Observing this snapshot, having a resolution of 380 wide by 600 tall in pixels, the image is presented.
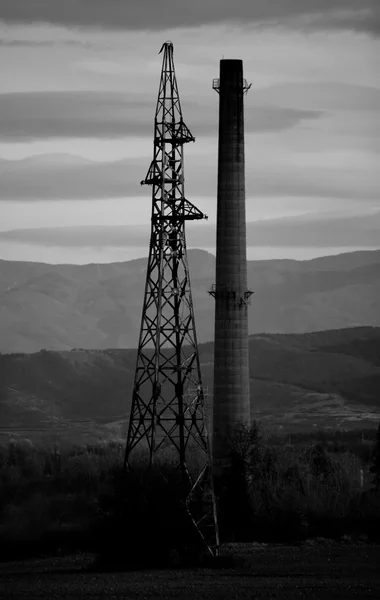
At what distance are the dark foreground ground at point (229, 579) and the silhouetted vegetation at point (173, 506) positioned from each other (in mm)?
1984

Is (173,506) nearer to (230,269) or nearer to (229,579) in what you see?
(229,579)

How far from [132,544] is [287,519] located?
64.4 ft

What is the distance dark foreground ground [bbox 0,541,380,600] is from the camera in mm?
49938

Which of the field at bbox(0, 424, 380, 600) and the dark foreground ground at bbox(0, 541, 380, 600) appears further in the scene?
the field at bbox(0, 424, 380, 600)

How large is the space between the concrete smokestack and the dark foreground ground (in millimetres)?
21102

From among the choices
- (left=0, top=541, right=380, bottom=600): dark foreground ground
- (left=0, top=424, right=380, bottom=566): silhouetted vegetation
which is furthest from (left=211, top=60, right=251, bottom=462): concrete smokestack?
(left=0, top=541, right=380, bottom=600): dark foreground ground

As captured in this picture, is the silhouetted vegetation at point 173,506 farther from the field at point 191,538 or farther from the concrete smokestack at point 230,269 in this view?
the concrete smokestack at point 230,269

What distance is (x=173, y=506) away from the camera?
59.3m

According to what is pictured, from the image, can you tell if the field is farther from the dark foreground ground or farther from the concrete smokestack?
the concrete smokestack

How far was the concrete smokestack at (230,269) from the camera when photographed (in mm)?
88938

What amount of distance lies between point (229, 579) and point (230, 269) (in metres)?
37.0

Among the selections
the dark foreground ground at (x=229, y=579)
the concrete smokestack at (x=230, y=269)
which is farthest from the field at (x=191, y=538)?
the concrete smokestack at (x=230, y=269)

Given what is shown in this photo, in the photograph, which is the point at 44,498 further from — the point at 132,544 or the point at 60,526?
the point at 132,544

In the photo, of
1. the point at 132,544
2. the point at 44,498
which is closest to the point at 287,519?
the point at 132,544
